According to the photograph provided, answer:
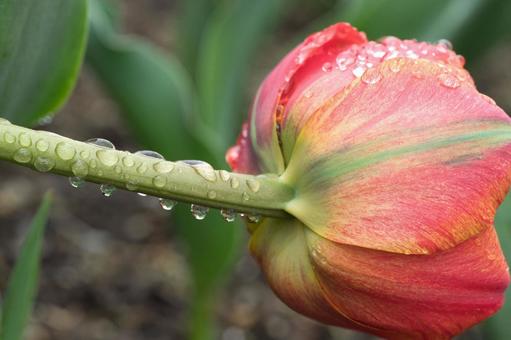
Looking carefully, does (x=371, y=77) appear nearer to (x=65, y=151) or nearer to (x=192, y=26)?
(x=65, y=151)

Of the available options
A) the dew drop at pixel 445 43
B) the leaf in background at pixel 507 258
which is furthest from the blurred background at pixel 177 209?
the dew drop at pixel 445 43

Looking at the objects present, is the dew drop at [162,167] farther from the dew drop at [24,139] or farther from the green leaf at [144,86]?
the green leaf at [144,86]

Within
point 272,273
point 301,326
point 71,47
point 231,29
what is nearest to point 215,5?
point 231,29

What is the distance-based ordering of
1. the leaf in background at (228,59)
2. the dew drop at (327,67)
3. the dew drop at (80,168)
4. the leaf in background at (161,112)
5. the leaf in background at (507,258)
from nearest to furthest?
the dew drop at (80,168), the dew drop at (327,67), the leaf in background at (507,258), the leaf in background at (161,112), the leaf in background at (228,59)

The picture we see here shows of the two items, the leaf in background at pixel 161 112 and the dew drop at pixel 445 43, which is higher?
the dew drop at pixel 445 43

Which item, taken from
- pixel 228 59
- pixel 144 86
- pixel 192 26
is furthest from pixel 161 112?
pixel 192 26

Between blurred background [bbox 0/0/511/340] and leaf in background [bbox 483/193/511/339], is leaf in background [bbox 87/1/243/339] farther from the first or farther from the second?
leaf in background [bbox 483/193/511/339]

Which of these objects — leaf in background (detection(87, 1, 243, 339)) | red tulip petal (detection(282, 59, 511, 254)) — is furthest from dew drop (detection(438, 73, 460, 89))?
leaf in background (detection(87, 1, 243, 339))
